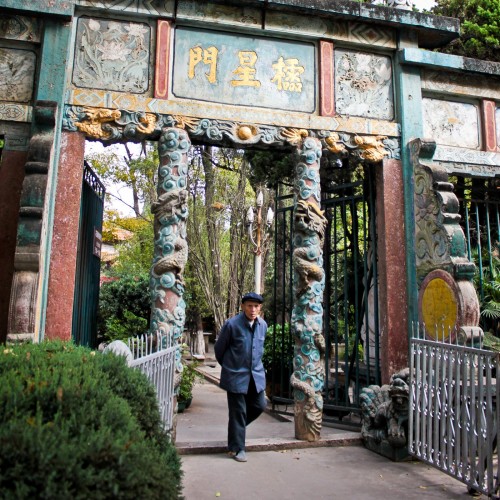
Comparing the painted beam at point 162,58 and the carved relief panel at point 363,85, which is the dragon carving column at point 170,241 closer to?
the painted beam at point 162,58

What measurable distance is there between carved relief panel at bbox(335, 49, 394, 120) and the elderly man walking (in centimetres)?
Answer: 317

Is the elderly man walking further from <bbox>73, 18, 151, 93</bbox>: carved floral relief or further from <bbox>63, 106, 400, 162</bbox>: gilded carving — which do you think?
<bbox>73, 18, 151, 93</bbox>: carved floral relief

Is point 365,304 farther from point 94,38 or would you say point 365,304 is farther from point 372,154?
point 94,38

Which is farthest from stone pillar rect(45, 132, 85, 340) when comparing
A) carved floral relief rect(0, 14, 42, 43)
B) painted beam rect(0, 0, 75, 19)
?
painted beam rect(0, 0, 75, 19)

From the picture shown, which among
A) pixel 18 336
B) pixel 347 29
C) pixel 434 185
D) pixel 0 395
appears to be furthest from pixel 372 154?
pixel 0 395

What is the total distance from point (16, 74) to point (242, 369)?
4.41 metres

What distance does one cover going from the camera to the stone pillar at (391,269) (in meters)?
6.44

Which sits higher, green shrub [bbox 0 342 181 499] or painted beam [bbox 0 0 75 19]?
painted beam [bbox 0 0 75 19]

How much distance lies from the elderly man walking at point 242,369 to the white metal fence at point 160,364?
537 mm

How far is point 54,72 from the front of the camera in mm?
5934

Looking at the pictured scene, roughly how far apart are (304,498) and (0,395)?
2.85 metres

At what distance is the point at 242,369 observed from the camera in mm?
5293

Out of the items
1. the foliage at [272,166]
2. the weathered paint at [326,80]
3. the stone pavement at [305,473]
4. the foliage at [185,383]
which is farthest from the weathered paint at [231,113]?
the foliage at [185,383]

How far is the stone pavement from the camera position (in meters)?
4.31
